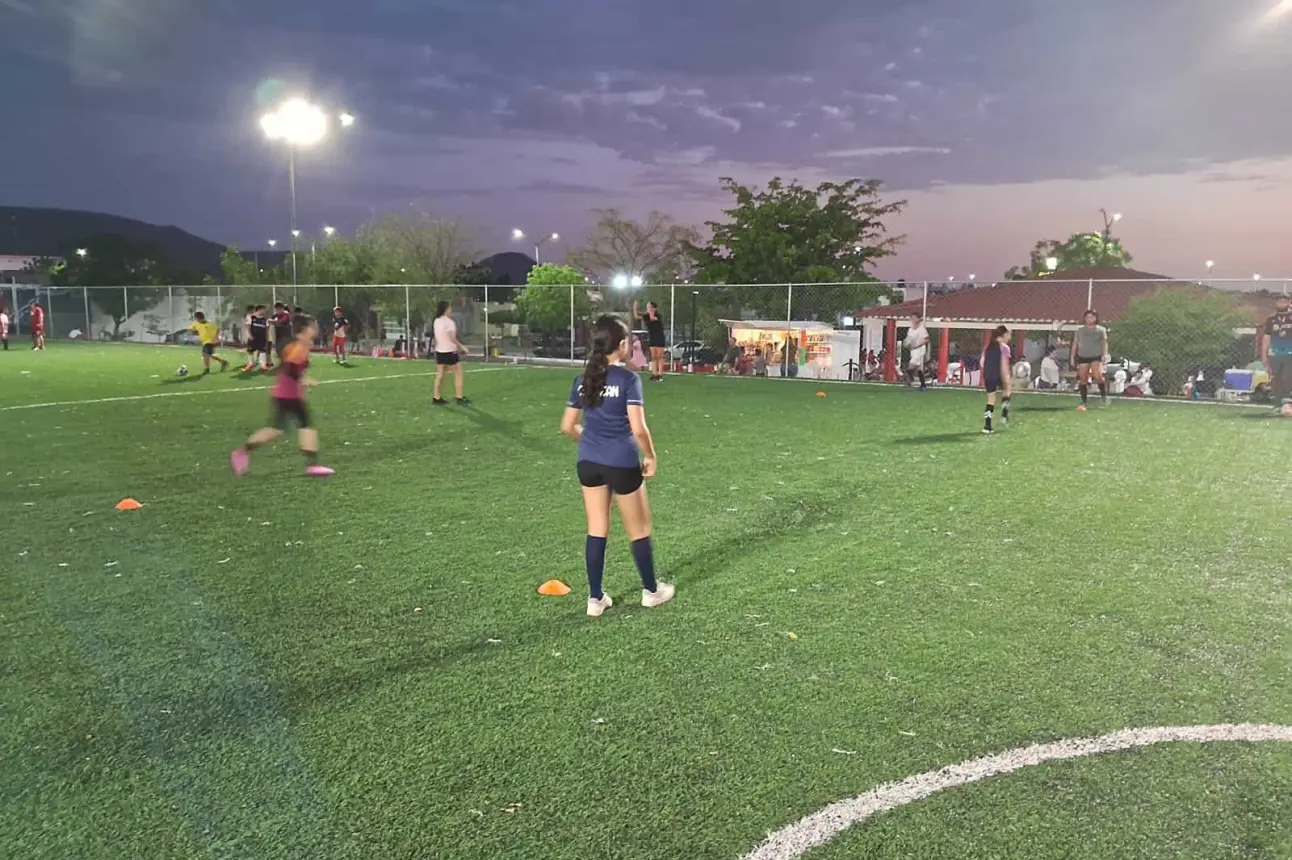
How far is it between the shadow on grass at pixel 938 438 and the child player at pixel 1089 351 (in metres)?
4.20

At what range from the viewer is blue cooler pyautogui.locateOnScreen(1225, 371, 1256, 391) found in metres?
18.8

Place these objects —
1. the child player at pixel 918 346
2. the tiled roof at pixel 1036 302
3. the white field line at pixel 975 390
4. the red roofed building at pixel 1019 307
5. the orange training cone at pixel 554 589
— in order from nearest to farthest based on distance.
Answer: the orange training cone at pixel 554 589 < the white field line at pixel 975 390 < the child player at pixel 918 346 < the red roofed building at pixel 1019 307 < the tiled roof at pixel 1036 302

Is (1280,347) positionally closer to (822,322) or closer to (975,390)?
(975,390)

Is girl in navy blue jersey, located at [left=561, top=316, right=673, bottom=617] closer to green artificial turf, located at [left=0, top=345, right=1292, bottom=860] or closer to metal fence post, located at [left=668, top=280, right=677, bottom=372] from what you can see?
Result: green artificial turf, located at [left=0, top=345, right=1292, bottom=860]

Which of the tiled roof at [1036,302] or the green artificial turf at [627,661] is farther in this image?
the tiled roof at [1036,302]

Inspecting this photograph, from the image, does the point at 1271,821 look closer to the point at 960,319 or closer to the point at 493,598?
the point at 493,598

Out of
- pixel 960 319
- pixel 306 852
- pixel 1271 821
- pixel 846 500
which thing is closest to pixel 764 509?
pixel 846 500

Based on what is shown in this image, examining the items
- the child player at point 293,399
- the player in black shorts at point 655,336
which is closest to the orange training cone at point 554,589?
the child player at point 293,399

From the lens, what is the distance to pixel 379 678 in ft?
13.9

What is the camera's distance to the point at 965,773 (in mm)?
3385

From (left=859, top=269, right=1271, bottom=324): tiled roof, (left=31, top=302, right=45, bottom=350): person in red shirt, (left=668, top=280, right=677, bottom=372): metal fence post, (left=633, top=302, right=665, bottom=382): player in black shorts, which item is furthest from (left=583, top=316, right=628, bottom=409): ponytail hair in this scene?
(left=31, top=302, right=45, bottom=350): person in red shirt

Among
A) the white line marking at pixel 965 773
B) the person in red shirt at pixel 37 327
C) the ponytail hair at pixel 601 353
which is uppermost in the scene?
the person in red shirt at pixel 37 327

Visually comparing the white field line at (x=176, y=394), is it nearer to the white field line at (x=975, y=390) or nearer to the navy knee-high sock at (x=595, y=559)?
the white field line at (x=975, y=390)

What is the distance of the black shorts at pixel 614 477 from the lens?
193 inches
